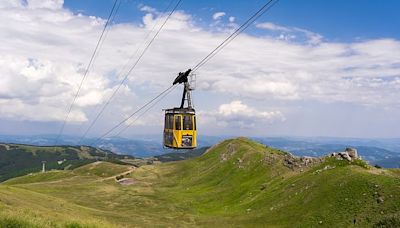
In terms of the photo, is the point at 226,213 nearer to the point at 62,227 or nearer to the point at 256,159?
the point at 256,159

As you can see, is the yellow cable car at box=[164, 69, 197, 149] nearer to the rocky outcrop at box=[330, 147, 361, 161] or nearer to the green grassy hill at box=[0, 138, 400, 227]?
the green grassy hill at box=[0, 138, 400, 227]

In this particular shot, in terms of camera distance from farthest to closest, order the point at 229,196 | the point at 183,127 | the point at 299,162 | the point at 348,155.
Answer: the point at 229,196 < the point at 299,162 < the point at 348,155 < the point at 183,127

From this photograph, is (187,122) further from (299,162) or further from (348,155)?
(299,162)

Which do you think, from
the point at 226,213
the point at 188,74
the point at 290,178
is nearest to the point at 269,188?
the point at 290,178

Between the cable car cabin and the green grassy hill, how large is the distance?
12.8 metres

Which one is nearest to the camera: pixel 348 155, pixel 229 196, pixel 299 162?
pixel 348 155

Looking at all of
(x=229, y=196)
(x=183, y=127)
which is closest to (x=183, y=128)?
(x=183, y=127)

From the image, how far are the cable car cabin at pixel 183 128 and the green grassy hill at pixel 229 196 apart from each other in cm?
1282

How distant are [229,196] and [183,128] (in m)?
47.6

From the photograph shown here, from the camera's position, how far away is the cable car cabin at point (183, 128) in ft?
169

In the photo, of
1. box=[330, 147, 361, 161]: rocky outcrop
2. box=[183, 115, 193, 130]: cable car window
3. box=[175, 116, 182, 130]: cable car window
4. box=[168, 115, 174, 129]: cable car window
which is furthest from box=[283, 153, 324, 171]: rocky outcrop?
box=[175, 116, 182, 130]: cable car window

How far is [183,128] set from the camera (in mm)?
51656

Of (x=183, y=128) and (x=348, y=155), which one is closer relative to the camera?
(x=183, y=128)

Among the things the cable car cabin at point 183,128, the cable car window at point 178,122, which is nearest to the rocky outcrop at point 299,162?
the cable car cabin at point 183,128
